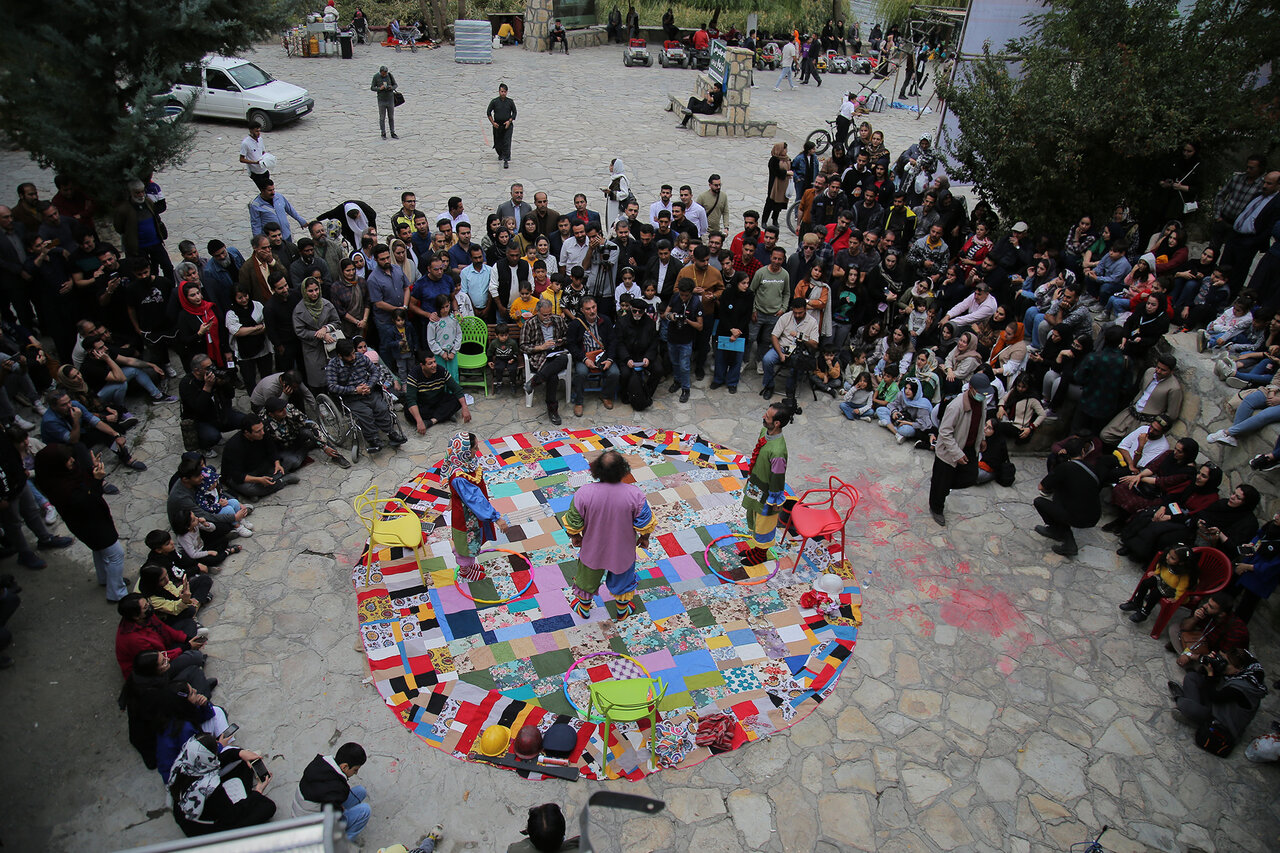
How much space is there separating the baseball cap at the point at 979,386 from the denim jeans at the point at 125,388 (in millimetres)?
9296

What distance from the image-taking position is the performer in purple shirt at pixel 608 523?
267 inches

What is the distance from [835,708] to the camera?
6.80 m

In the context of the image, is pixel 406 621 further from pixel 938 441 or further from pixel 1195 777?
pixel 1195 777

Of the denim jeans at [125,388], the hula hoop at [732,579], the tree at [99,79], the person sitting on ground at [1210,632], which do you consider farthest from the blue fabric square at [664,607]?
the tree at [99,79]

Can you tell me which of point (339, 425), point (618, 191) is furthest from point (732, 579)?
point (618, 191)

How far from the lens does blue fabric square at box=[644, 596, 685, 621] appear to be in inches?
298

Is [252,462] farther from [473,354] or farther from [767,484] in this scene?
[767,484]

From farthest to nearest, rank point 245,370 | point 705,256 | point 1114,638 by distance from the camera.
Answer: point 705,256 < point 245,370 < point 1114,638

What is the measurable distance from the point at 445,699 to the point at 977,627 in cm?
A: 486

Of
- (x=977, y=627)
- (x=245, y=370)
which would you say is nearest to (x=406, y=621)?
(x=245, y=370)

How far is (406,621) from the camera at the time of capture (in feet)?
24.1

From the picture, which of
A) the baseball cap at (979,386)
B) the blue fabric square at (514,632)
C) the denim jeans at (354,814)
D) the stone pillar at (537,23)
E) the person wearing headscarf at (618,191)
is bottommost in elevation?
the denim jeans at (354,814)

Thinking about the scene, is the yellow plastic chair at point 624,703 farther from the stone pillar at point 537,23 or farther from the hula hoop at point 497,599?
the stone pillar at point 537,23

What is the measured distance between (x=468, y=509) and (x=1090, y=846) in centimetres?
550
